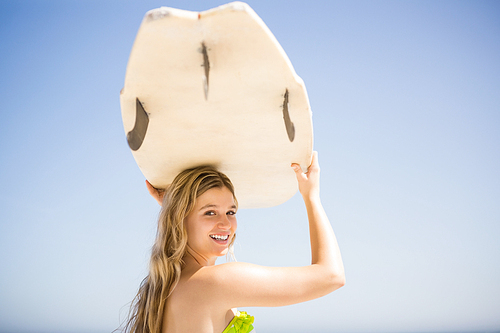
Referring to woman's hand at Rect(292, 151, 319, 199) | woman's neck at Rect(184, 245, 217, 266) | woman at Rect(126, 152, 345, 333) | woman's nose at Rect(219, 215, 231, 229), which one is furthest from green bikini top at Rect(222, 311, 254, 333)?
woman's hand at Rect(292, 151, 319, 199)

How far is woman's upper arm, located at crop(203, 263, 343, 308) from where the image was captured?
8.18ft

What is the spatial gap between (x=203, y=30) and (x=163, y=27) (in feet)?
0.60

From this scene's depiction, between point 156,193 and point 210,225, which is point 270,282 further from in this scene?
point 156,193

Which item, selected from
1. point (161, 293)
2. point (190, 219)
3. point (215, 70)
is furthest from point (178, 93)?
point (161, 293)

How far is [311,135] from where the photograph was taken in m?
2.75

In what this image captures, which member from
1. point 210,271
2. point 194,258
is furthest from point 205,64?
point 194,258

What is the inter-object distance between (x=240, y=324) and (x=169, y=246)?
2.60 feet

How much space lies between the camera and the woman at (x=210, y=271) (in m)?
2.52

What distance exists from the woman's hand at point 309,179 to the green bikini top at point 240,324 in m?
0.99

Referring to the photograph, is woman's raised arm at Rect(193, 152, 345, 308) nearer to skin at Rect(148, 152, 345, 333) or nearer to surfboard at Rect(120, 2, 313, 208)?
skin at Rect(148, 152, 345, 333)

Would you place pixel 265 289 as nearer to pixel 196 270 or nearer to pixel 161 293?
pixel 196 270

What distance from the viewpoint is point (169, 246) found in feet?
10.2

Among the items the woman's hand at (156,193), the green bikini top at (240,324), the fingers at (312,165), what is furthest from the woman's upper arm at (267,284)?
the woman's hand at (156,193)

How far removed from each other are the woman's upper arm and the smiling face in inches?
20.6
